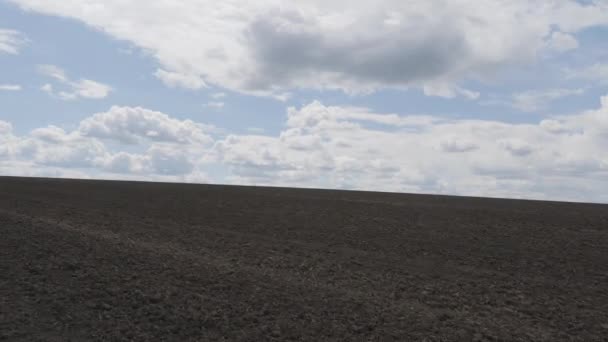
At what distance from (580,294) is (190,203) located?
17.1 meters

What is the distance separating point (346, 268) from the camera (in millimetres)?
13172

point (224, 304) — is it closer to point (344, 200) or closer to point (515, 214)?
point (515, 214)

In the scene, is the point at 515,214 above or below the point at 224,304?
above

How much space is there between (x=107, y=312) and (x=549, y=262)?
11132 millimetres

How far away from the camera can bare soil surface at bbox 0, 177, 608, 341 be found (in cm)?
902

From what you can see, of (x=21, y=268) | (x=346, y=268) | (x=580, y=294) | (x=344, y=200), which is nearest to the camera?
(x=21, y=268)

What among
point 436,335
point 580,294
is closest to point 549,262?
point 580,294

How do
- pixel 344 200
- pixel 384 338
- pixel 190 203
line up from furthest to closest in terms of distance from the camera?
1. pixel 344 200
2. pixel 190 203
3. pixel 384 338

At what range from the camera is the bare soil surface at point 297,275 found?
355 inches

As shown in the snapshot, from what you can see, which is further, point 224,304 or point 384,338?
point 224,304

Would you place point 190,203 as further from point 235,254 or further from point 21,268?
point 21,268

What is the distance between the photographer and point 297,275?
12281mm

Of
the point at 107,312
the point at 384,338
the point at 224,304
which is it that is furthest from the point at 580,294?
the point at 107,312

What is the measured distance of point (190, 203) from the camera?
2438 centimetres
